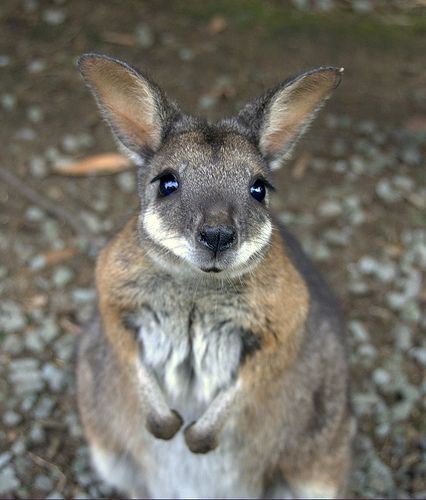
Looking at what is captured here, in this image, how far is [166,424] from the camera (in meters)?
3.02

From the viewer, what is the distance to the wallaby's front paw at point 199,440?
3021mm

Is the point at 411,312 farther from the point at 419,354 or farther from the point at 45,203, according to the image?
the point at 45,203

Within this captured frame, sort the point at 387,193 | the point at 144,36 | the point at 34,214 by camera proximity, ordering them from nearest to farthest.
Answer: the point at 34,214 → the point at 387,193 → the point at 144,36

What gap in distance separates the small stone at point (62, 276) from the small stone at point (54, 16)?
2.16 meters

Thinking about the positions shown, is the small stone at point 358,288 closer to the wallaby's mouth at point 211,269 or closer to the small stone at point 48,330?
the small stone at point 48,330

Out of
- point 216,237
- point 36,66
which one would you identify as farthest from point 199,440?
point 36,66

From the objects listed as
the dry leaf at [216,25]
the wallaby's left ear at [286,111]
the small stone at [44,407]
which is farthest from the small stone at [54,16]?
the wallaby's left ear at [286,111]

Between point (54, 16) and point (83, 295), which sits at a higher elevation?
point (54, 16)

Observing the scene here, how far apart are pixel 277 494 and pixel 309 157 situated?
93.2 inches

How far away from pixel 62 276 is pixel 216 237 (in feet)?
6.83

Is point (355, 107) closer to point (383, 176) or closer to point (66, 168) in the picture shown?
point (383, 176)

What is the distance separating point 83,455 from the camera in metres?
3.74

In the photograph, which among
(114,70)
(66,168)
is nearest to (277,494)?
(114,70)

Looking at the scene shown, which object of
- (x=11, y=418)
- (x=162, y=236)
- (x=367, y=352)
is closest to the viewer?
(x=162, y=236)
